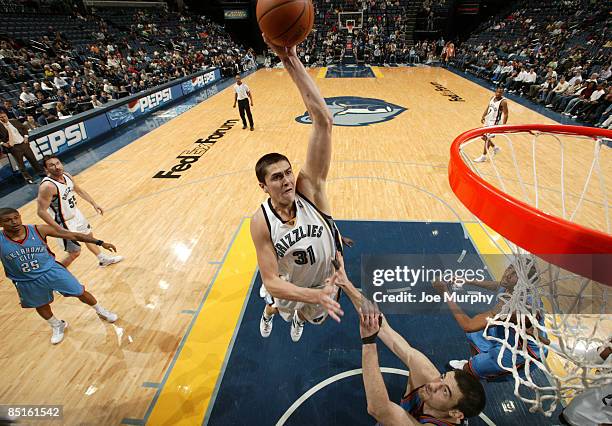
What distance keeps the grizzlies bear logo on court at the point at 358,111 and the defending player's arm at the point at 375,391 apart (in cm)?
897

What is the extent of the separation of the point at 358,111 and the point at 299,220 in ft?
33.4

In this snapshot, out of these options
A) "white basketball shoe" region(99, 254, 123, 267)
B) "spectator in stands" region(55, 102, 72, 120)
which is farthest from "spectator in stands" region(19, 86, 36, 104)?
"white basketball shoe" region(99, 254, 123, 267)

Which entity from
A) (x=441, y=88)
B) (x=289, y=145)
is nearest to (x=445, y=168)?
(x=289, y=145)

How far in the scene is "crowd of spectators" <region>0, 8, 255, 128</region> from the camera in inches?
422

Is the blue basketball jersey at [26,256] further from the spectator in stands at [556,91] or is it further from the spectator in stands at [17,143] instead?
the spectator in stands at [556,91]

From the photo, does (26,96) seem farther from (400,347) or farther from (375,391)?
(375,391)

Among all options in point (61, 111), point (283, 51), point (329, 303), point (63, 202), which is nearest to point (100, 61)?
point (61, 111)

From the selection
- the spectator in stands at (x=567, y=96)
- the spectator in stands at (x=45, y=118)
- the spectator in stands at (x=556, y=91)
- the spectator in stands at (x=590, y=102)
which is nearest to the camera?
the spectator in stands at (x=45, y=118)

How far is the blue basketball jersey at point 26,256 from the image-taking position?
3.09 meters

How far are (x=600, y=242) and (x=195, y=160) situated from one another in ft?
26.0

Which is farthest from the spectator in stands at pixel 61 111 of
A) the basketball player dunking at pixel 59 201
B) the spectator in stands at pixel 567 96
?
the spectator in stands at pixel 567 96

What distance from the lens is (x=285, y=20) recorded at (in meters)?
2.51

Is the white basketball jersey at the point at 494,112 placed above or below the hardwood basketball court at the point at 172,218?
above

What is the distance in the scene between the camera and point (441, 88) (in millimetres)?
15062
